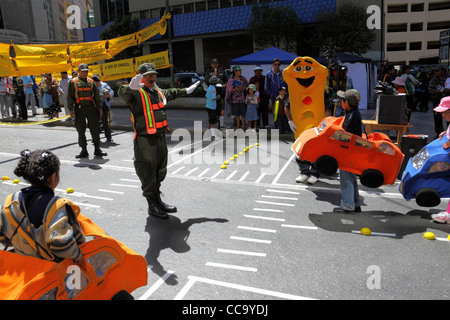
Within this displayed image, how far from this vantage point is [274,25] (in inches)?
1222

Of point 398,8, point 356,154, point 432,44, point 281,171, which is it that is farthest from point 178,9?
point 356,154

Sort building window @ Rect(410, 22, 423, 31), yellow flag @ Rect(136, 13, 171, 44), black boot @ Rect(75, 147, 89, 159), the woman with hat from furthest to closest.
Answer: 1. building window @ Rect(410, 22, 423, 31)
2. yellow flag @ Rect(136, 13, 171, 44)
3. the woman with hat
4. black boot @ Rect(75, 147, 89, 159)

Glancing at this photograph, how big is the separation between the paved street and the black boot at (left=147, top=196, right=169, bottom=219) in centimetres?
Result: 8

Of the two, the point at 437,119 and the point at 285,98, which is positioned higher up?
the point at 285,98

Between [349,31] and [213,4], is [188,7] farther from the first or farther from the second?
[349,31]

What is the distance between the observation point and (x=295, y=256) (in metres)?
4.41

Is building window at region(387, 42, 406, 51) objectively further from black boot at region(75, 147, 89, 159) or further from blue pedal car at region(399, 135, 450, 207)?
blue pedal car at region(399, 135, 450, 207)

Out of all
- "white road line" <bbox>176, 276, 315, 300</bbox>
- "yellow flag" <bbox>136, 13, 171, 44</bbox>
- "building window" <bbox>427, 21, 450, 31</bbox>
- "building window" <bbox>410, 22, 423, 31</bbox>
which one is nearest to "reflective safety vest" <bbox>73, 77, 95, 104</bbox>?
"yellow flag" <bbox>136, 13, 171, 44</bbox>

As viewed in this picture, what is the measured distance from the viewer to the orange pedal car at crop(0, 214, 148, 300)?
2.43 m

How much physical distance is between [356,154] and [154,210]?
3.07 m
